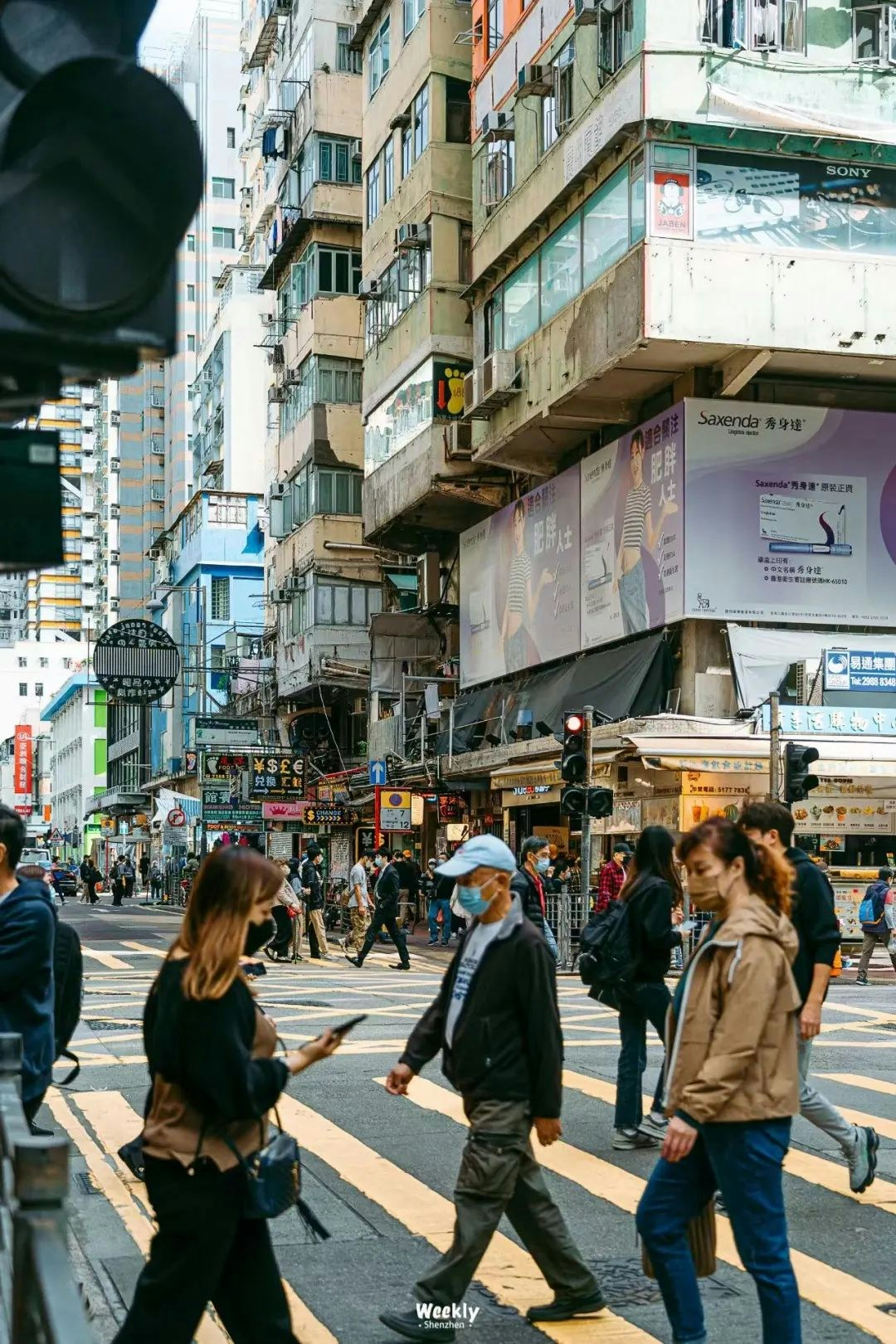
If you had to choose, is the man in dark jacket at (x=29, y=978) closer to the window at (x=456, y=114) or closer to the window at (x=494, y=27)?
the window at (x=494, y=27)

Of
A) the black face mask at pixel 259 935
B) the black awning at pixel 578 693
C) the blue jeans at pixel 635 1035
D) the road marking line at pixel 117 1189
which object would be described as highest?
the black awning at pixel 578 693

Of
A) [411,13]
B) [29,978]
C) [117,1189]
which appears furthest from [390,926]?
[411,13]

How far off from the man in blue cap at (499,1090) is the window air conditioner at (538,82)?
26912 mm

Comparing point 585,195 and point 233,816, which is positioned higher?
point 585,195

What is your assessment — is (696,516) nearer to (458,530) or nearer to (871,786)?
(871,786)

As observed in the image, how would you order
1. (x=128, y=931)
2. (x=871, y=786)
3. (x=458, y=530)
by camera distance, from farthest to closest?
(x=458, y=530) → (x=128, y=931) → (x=871, y=786)

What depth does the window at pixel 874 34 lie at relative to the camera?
91.3 feet

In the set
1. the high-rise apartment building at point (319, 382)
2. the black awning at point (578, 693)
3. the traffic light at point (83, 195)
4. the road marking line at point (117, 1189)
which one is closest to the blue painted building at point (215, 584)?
the high-rise apartment building at point (319, 382)

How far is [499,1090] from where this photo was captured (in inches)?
242

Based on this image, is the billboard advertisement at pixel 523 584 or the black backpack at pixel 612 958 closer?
the black backpack at pixel 612 958

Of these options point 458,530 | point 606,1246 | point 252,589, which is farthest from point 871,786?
point 252,589

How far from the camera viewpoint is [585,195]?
29.2 meters

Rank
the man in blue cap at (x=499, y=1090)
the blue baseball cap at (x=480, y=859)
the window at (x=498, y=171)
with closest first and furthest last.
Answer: the man in blue cap at (x=499, y=1090), the blue baseball cap at (x=480, y=859), the window at (x=498, y=171)

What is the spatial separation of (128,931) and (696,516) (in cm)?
1576
